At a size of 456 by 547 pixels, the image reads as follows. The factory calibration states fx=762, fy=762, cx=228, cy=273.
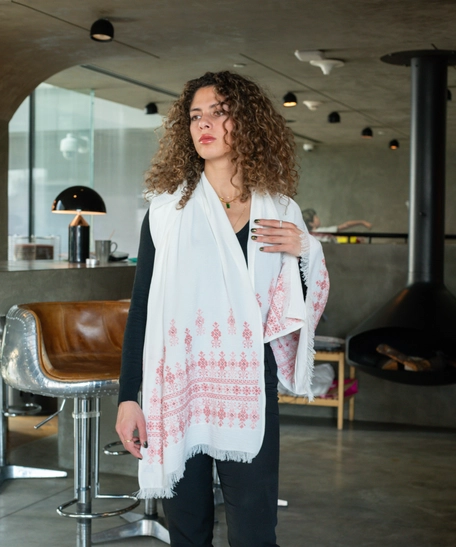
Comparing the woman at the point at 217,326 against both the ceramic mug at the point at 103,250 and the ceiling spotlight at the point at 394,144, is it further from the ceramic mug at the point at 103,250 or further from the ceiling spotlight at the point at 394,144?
the ceiling spotlight at the point at 394,144

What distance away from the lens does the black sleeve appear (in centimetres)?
166

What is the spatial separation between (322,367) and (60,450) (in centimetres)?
184

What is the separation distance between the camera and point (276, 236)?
1.66 metres

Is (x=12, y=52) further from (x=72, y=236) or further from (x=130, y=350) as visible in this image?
(x=130, y=350)

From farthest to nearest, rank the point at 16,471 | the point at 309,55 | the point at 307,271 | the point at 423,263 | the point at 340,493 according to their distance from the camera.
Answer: the point at 309,55, the point at 423,263, the point at 16,471, the point at 340,493, the point at 307,271

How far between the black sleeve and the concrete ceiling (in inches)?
116

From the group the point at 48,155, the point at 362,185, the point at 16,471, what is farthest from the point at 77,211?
the point at 362,185

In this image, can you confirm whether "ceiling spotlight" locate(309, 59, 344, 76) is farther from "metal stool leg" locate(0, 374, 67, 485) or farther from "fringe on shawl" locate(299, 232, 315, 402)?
"fringe on shawl" locate(299, 232, 315, 402)

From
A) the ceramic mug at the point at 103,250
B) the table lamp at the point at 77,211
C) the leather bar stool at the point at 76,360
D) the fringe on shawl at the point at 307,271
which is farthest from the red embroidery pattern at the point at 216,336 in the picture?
the ceramic mug at the point at 103,250

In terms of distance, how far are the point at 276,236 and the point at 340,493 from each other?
2250 mm

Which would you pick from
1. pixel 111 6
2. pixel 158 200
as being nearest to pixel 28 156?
pixel 111 6

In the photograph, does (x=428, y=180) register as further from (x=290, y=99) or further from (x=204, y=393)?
(x=204, y=393)

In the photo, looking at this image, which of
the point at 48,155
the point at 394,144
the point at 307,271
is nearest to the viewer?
the point at 307,271

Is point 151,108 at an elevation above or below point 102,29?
above
